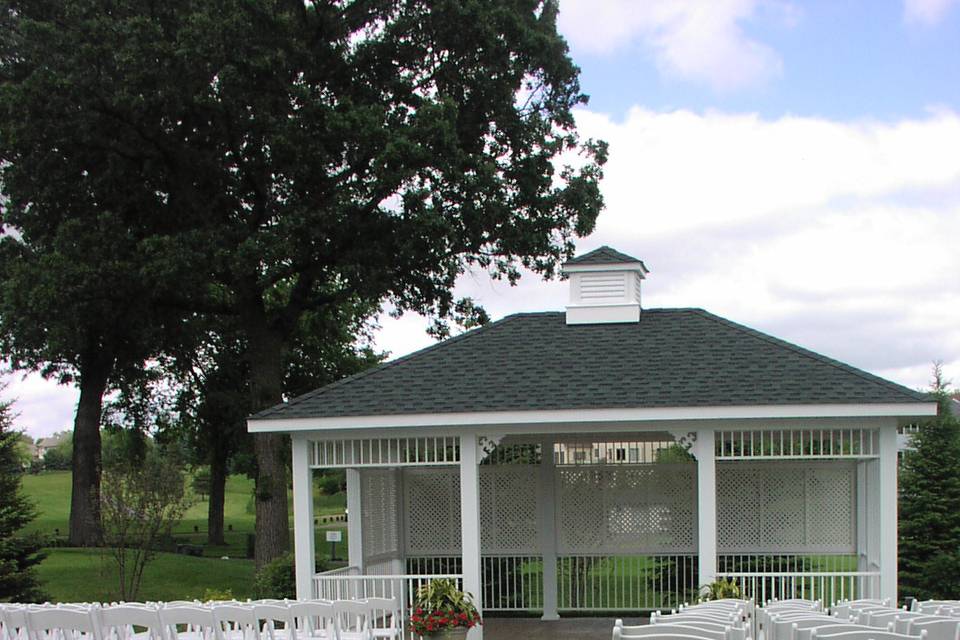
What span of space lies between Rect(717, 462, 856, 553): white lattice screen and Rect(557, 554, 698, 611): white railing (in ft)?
3.12

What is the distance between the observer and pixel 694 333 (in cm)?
1430

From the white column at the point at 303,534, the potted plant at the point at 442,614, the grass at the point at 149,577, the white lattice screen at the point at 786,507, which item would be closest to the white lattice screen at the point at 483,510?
the white lattice screen at the point at 786,507

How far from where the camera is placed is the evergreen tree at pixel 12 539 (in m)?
17.0

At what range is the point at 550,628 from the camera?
14367 millimetres

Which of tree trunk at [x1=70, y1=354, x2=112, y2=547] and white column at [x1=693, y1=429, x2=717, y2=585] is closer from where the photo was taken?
white column at [x1=693, y1=429, x2=717, y2=585]

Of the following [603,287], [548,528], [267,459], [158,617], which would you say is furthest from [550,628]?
[267,459]

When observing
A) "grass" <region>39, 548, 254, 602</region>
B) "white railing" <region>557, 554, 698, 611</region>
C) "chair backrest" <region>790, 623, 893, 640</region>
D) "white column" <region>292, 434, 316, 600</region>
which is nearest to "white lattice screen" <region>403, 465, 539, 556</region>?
"white railing" <region>557, 554, 698, 611</region>

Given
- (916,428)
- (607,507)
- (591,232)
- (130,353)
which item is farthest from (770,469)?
(130,353)

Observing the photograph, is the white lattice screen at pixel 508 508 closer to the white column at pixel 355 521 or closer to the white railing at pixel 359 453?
the white column at pixel 355 521

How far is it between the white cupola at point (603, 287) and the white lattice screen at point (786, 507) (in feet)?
9.30

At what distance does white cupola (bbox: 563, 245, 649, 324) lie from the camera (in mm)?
14914

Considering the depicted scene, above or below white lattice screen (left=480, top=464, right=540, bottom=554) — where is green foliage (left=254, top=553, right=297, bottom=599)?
below

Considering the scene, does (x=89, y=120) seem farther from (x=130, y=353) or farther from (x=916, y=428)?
(x=916, y=428)

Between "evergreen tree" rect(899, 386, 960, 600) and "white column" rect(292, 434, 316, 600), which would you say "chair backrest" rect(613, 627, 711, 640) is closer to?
"white column" rect(292, 434, 316, 600)
